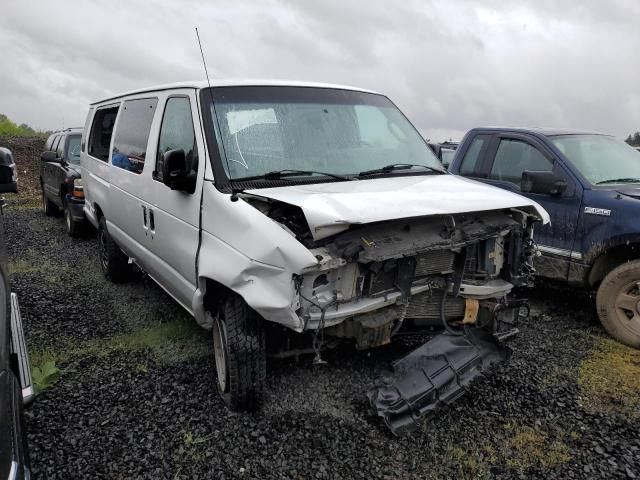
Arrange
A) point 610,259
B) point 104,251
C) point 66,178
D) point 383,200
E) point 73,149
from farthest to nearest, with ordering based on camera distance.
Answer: point 73,149
point 66,178
point 104,251
point 610,259
point 383,200

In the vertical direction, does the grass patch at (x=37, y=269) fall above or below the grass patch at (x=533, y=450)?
below

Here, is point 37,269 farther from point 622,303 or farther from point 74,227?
point 622,303

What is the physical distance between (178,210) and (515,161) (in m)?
3.68

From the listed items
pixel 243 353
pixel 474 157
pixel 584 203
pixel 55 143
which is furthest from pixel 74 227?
pixel 584 203

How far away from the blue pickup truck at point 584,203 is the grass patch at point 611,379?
234 millimetres

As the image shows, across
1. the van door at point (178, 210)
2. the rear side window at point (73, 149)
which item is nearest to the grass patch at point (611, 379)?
the van door at point (178, 210)

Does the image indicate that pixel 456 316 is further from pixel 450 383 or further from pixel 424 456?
pixel 424 456

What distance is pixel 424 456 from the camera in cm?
295

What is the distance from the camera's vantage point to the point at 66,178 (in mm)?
8344

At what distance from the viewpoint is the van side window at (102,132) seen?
223 inches

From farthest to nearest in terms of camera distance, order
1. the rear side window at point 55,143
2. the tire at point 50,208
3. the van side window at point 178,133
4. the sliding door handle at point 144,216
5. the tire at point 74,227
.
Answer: the tire at point 50,208
the rear side window at point 55,143
the tire at point 74,227
the sliding door handle at point 144,216
the van side window at point 178,133

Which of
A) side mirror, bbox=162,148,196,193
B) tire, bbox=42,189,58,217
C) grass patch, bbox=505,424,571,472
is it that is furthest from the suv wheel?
grass patch, bbox=505,424,571,472

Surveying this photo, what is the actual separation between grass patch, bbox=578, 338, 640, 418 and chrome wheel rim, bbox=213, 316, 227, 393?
8.08ft

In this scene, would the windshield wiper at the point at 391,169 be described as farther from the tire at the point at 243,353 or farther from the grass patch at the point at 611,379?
the grass patch at the point at 611,379
